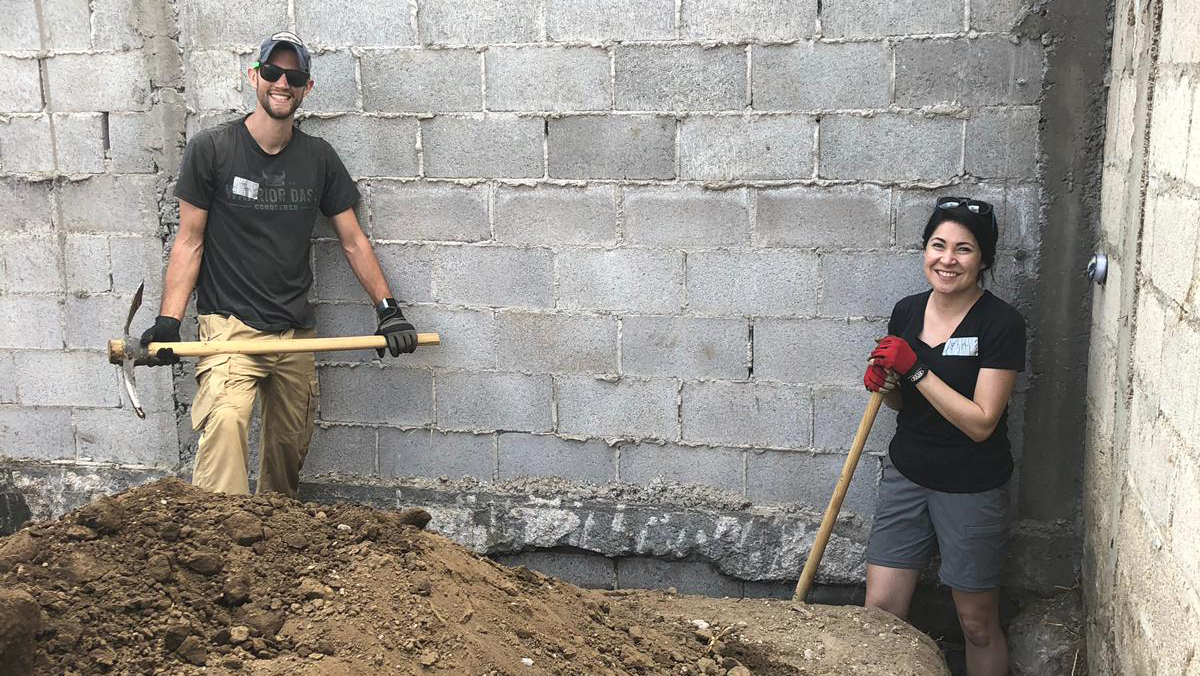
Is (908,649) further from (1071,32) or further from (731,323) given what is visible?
(1071,32)

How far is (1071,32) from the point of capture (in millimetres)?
3932

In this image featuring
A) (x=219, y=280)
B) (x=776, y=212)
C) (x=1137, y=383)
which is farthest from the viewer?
(x=219, y=280)

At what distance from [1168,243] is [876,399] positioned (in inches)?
48.2

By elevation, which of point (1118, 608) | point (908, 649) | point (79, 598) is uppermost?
point (79, 598)

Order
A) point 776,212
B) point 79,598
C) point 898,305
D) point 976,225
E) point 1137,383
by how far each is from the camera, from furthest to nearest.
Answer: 1. point 776,212
2. point 898,305
3. point 976,225
4. point 1137,383
5. point 79,598

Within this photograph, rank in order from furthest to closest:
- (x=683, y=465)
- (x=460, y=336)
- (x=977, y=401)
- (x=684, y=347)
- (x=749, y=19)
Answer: (x=460, y=336) < (x=683, y=465) < (x=684, y=347) < (x=749, y=19) < (x=977, y=401)

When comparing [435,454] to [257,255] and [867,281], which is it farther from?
[867,281]

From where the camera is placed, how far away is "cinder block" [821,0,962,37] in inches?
158

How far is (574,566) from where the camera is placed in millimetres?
4812

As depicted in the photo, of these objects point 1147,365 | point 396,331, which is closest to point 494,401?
point 396,331

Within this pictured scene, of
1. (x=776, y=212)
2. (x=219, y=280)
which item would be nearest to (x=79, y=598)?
(x=219, y=280)

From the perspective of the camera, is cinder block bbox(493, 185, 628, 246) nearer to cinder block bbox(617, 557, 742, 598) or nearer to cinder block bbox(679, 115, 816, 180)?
cinder block bbox(679, 115, 816, 180)

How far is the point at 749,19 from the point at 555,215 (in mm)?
1104

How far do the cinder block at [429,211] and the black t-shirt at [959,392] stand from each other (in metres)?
1.78
